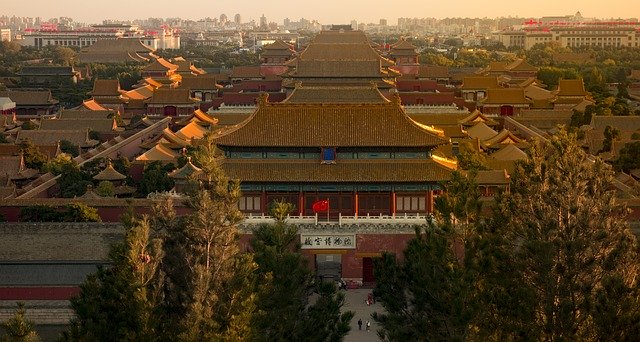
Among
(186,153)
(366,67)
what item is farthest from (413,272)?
(366,67)

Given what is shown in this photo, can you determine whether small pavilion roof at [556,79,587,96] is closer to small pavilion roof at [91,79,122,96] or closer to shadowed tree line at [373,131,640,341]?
small pavilion roof at [91,79,122,96]

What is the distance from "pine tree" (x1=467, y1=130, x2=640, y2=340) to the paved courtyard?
627 cm

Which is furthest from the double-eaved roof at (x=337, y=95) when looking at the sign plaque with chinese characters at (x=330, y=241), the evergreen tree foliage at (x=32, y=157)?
the sign plaque with chinese characters at (x=330, y=241)

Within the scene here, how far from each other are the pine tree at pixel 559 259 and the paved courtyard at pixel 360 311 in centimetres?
627

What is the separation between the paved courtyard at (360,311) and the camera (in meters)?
29.7

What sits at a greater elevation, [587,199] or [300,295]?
[587,199]

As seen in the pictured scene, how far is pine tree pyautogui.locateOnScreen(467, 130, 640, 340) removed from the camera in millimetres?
22578

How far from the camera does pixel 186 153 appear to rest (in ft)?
161

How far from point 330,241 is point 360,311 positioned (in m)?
3.43

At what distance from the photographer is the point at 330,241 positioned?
3453 cm

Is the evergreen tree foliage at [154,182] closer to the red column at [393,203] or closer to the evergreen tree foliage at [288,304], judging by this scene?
the red column at [393,203]

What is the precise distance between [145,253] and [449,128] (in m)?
31.3

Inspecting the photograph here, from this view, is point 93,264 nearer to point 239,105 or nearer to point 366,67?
point 366,67

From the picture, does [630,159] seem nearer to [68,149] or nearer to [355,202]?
[355,202]
